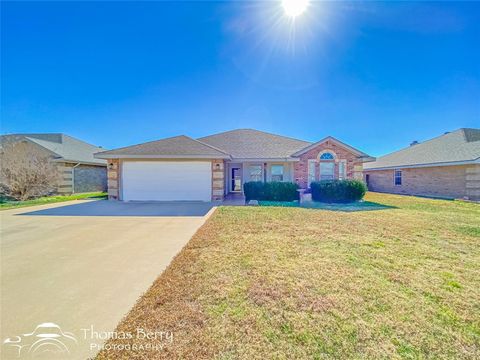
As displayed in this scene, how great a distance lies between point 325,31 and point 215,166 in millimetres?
8888

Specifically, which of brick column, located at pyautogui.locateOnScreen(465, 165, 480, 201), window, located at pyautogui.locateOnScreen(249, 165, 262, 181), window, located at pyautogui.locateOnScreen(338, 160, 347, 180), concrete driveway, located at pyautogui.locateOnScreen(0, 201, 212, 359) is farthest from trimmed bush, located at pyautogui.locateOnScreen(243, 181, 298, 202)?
brick column, located at pyautogui.locateOnScreen(465, 165, 480, 201)

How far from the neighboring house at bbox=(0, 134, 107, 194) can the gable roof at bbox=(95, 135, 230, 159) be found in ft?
14.3

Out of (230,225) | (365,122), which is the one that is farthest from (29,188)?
(365,122)

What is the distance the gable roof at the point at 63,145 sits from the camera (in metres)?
16.9

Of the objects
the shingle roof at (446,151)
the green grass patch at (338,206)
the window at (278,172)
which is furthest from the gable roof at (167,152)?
the shingle roof at (446,151)

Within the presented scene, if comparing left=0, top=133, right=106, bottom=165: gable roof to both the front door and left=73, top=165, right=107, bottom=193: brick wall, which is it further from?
the front door

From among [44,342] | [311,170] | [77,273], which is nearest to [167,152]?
[77,273]

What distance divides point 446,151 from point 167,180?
2164cm

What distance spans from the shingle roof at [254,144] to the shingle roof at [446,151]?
9.84 meters

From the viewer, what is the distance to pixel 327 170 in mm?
15523

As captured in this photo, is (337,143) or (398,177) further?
(398,177)

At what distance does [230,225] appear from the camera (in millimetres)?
6953

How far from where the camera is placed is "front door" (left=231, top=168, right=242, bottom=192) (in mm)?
17625

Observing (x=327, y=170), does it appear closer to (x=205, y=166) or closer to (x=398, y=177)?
(x=205, y=166)
